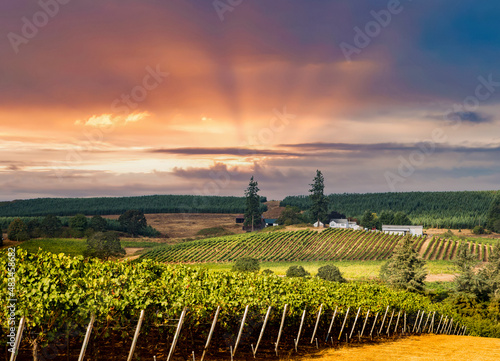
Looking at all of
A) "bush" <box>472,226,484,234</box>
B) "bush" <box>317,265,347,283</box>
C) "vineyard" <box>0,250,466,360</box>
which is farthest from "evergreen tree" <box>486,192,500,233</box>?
"vineyard" <box>0,250,466,360</box>

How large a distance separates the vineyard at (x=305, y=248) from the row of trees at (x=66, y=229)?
31748mm

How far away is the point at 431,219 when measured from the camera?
19538 cm

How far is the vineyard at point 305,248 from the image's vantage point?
101 meters

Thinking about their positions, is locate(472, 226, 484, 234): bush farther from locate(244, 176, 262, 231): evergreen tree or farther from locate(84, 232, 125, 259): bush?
locate(84, 232, 125, 259): bush

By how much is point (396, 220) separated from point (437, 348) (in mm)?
147736

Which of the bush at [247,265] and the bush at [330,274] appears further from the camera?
the bush at [247,265]

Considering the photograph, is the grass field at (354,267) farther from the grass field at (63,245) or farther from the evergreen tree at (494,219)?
the evergreen tree at (494,219)

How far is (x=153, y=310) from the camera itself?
13.9m

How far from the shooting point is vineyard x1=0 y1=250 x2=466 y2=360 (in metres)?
11.8

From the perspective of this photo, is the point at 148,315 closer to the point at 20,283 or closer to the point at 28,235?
the point at 20,283

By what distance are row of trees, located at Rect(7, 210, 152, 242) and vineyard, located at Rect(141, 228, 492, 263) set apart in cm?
3175

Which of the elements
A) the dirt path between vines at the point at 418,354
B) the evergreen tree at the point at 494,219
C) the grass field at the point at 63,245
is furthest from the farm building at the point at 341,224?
the dirt path between vines at the point at 418,354
